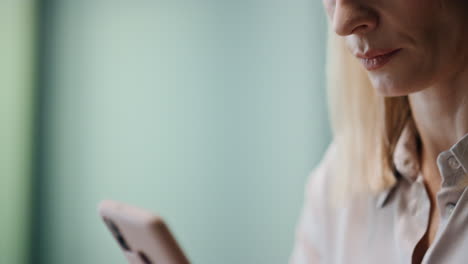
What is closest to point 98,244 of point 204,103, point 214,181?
point 214,181

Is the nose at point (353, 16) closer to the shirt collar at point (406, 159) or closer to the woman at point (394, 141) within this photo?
the woman at point (394, 141)

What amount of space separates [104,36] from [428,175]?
1.28m

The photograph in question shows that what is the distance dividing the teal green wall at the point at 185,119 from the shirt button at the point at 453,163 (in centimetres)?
114

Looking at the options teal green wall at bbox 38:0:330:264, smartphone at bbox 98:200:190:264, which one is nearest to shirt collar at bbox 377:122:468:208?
smartphone at bbox 98:200:190:264

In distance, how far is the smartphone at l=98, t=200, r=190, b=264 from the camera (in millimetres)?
625

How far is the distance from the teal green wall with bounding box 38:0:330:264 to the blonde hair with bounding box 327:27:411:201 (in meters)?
0.95

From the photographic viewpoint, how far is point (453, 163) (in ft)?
2.52

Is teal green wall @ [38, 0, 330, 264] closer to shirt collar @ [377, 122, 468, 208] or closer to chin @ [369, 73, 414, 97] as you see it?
shirt collar @ [377, 122, 468, 208]

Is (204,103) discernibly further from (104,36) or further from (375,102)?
(375,102)

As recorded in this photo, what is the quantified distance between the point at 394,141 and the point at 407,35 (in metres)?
0.27

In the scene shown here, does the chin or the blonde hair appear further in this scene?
the blonde hair

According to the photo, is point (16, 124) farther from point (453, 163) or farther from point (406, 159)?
point (453, 163)

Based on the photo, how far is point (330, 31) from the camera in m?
0.91

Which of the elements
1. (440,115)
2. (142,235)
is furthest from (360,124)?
(142,235)
